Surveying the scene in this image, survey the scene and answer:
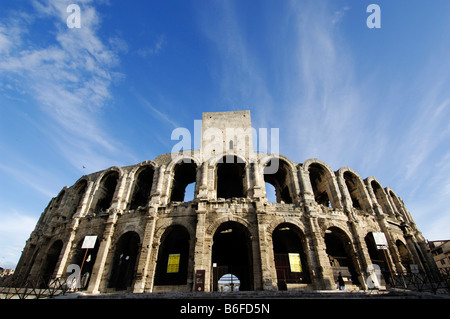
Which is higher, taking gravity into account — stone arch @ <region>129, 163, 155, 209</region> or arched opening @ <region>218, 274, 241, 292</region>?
stone arch @ <region>129, 163, 155, 209</region>

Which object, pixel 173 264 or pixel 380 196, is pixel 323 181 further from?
pixel 173 264

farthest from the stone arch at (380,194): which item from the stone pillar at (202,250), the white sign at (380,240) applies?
the stone pillar at (202,250)

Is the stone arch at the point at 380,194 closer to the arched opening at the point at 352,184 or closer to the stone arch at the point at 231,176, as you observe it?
the arched opening at the point at 352,184

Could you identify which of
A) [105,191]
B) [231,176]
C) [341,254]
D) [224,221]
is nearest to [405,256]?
[341,254]

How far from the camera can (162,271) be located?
16531 millimetres

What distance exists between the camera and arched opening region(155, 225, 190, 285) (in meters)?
16.1

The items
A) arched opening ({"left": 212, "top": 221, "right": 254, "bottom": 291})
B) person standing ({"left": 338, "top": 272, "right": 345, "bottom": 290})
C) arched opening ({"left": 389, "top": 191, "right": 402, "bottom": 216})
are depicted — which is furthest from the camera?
arched opening ({"left": 389, "top": 191, "right": 402, "bottom": 216})

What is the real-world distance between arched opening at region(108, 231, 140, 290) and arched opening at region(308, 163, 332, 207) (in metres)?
16.9

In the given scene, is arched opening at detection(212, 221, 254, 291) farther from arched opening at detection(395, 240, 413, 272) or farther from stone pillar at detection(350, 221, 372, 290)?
arched opening at detection(395, 240, 413, 272)

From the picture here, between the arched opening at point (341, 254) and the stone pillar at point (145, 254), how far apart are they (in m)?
13.0

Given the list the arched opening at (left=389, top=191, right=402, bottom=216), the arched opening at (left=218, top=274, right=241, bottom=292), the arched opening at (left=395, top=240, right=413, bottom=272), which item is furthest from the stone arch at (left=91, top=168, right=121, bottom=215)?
the arched opening at (left=389, top=191, right=402, bottom=216)

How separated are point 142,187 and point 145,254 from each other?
8424 mm

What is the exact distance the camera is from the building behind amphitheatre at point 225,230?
15.0m

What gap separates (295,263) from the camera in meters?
15.7
